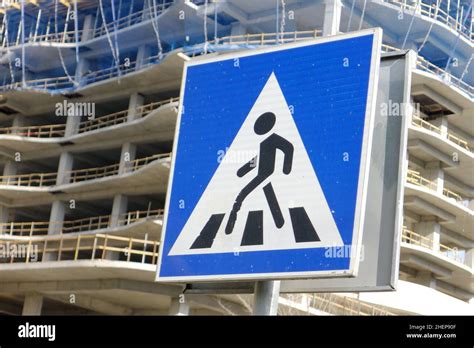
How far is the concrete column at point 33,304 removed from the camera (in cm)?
3678

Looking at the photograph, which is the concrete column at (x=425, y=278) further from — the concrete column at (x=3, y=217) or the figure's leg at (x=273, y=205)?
the figure's leg at (x=273, y=205)

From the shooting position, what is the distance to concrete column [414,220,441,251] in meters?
46.2

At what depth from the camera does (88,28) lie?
179 ft

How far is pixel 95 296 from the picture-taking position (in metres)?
36.4

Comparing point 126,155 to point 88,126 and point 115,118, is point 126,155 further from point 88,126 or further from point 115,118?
point 88,126

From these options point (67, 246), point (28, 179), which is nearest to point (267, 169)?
point (67, 246)

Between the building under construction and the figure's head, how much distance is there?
31208 mm

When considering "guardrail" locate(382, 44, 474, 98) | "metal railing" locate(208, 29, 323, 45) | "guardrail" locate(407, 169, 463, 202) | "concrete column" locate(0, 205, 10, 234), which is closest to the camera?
"metal railing" locate(208, 29, 323, 45)

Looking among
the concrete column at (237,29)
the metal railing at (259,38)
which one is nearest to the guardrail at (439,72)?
the metal railing at (259,38)

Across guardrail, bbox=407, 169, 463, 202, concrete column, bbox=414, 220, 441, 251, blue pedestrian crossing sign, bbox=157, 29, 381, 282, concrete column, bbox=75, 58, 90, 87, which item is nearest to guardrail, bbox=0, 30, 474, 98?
concrete column, bbox=75, 58, 90, 87

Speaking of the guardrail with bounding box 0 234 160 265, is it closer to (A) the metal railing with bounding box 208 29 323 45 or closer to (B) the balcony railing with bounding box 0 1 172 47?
(A) the metal railing with bounding box 208 29 323 45
